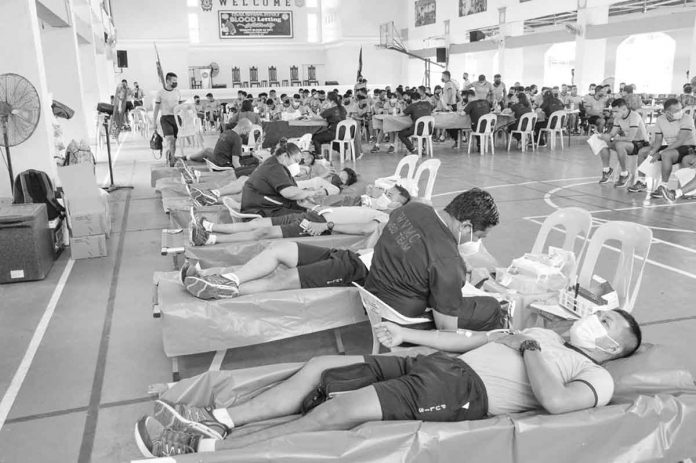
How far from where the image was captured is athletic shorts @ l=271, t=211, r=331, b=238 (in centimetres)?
479

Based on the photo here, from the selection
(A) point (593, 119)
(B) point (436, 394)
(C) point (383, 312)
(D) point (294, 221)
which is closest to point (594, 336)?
(B) point (436, 394)

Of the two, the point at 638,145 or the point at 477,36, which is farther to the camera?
the point at 477,36

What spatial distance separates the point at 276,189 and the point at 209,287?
192 cm

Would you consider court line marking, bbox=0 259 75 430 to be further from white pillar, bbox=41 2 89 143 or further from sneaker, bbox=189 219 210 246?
white pillar, bbox=41 2 89 143

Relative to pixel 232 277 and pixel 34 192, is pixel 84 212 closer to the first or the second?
pixel 34 192

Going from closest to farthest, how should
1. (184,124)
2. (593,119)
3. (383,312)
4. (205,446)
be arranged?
1. (205,446)
2. (383,312)
3. (184,124)
4. (593,119)

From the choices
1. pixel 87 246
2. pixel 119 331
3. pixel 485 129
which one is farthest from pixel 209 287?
pixel 485 129

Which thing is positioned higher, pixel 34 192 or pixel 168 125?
pixel 168 125

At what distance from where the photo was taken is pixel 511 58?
19781mm

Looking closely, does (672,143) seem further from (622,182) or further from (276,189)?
(276,189)

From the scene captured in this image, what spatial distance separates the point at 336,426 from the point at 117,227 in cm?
526

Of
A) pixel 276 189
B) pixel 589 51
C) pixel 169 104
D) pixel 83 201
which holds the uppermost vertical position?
pixel 589 51

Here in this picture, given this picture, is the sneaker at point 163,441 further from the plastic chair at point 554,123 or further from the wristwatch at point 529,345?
the plastic chair at point 554,123

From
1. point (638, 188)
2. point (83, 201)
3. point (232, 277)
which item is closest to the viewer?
point (232, 277)
